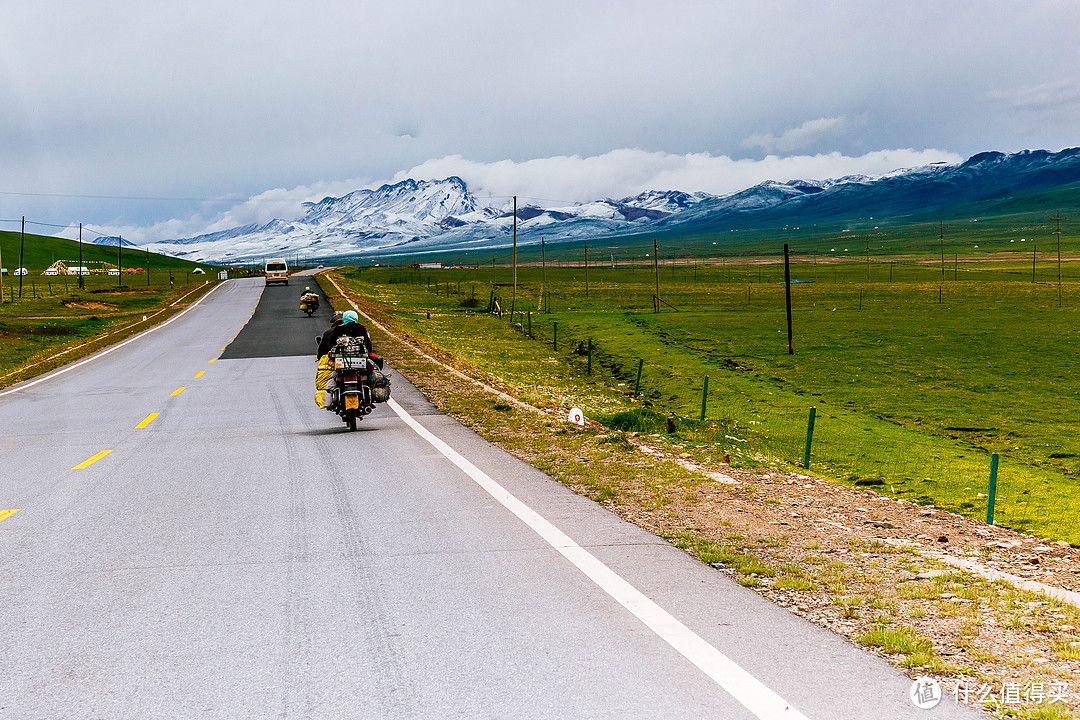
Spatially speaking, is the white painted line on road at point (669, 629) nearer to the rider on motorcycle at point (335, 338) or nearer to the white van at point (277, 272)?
the rider on motorcycle at point (335, 338)

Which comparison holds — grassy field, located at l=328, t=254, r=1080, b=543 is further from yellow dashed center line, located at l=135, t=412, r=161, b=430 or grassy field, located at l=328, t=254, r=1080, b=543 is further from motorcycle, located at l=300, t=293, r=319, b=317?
yellow dashed center line, located at l=135, t=412, r=161, b=430

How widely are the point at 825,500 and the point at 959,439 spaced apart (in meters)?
14.3

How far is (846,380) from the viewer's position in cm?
3297

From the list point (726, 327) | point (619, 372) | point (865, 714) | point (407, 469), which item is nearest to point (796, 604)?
point (865, 714)

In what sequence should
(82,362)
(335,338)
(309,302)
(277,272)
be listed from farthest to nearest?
(277,272), (309,302), (82,362), (335,338)

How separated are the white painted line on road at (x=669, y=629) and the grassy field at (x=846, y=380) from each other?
573 centimetres

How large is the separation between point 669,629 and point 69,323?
54002mm

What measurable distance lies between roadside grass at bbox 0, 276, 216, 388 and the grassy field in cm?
1420

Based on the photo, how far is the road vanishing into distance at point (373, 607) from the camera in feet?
14.6

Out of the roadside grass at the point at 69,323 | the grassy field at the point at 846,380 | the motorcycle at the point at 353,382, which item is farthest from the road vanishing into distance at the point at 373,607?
the roadside grass at the point at 69,323

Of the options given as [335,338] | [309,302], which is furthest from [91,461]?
[309,302]

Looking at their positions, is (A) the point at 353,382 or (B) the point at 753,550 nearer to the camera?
(B) the point at 753,550

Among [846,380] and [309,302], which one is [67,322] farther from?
[846,380]

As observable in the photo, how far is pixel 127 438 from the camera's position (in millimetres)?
Answer: 14305
